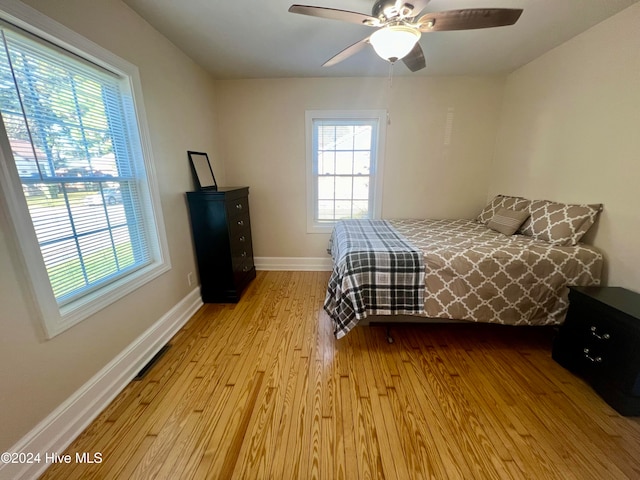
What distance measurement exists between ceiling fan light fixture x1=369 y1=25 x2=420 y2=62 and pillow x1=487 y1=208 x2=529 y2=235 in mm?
1922

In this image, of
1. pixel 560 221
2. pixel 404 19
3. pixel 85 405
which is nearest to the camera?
pixel 85 405

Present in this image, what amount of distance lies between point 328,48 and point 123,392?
10.3 feet

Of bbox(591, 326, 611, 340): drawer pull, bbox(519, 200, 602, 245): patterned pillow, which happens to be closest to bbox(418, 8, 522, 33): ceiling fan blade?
bbox(519, 200, 602, 245): patterned pillow

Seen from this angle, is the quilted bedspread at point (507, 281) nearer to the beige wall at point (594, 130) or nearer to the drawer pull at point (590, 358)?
the beige wall at point (594, 130)

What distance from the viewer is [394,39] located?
140 centimetres

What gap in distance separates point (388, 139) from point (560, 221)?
6.38 feet

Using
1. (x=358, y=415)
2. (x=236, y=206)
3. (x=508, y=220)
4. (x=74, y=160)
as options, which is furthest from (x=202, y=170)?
(x=508, y=220)

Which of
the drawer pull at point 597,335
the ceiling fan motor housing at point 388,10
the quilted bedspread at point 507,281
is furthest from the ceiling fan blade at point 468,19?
the drawer pull at point 597,335

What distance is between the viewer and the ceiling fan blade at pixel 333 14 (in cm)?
133

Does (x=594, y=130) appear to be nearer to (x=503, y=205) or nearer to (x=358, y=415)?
(x=503, y=205)

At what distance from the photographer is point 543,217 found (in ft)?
7.23

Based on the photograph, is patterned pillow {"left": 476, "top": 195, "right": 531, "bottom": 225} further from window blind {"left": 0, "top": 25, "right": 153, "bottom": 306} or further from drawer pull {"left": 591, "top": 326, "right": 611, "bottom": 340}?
window blind {"left": 0, "top": 25, "right": 153, "bottom": 306}

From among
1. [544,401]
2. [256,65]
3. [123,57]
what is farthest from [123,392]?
[256,65]

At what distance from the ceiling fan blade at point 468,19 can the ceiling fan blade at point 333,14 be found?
290 millimetres
